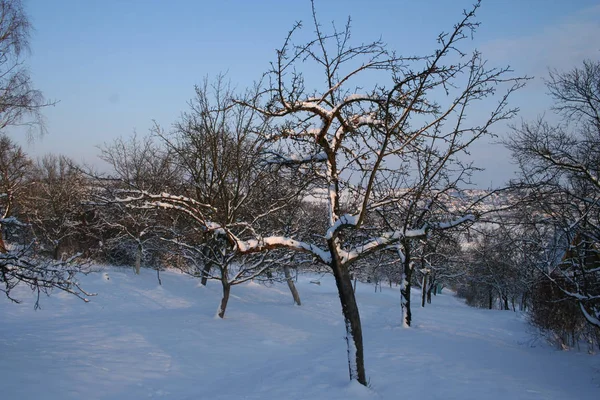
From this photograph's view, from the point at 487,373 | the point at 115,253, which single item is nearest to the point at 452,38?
the point at 487,373

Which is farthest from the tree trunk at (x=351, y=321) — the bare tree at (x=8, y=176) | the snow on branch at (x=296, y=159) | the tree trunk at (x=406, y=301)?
the tree trunk at (x=406, y=301)

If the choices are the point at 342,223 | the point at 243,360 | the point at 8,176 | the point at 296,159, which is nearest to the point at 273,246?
the point at 342,223

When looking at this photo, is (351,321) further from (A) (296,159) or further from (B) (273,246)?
(A) (296,159)

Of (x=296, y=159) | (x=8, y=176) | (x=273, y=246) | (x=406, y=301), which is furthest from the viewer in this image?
(x=406, y=301)

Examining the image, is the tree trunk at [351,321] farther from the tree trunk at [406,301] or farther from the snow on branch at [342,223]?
the tree trunk at [406,301]

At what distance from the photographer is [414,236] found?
6324mm

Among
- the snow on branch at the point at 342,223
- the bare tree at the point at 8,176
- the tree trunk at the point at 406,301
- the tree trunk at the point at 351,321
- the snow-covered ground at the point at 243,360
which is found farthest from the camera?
the tree trunk at the point at 406,301

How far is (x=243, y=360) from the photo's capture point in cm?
878

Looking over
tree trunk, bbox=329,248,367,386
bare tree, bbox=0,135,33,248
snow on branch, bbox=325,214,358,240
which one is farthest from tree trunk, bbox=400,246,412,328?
bare tree, bbox=0,135,33,248

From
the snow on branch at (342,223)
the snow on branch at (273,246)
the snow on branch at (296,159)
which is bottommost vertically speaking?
the snow on branch at (273,246)

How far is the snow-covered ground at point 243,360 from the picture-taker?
20.2 ft

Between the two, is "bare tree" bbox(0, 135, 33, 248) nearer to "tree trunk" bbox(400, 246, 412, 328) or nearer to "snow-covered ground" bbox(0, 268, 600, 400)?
"snow-covered ground" bbox(0, 268, 600, 400)

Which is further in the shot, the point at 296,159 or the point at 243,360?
the point at 243,360

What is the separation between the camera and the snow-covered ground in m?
6.17
